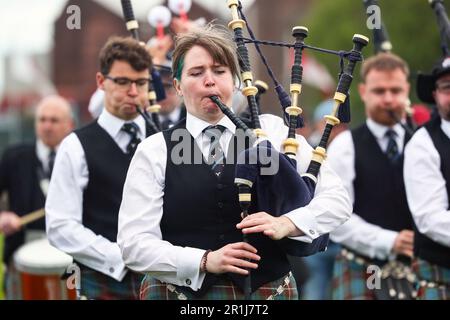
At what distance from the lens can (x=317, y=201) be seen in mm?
3662

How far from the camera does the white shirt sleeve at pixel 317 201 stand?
355 cm

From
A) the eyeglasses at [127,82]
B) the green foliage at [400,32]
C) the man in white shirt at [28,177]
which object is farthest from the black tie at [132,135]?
the green foliage at [400,32]

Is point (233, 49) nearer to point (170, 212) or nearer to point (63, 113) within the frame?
point (170, 212)

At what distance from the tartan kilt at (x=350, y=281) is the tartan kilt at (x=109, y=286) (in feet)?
5.23

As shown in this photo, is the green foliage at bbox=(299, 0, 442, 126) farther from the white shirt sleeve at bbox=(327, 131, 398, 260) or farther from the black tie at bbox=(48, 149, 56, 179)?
the white shirt sleeve at bbox=(327, 131, 398, 260)

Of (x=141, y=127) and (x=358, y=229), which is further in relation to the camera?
(x=358, y=229)

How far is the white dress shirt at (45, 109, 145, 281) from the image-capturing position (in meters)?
4.78

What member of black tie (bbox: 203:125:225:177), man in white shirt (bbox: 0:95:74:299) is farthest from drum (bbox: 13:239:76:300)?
black tie (bbox: 203:125:225:177)

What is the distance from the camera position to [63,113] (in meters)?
7.38

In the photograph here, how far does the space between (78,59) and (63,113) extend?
34791mm

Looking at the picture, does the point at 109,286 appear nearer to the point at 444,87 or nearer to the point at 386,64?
the point at 444,87

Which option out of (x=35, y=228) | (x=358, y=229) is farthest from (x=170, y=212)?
(x=35, y=228)

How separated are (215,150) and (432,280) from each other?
1.86 metres

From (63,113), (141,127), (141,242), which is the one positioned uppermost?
(63,113)
